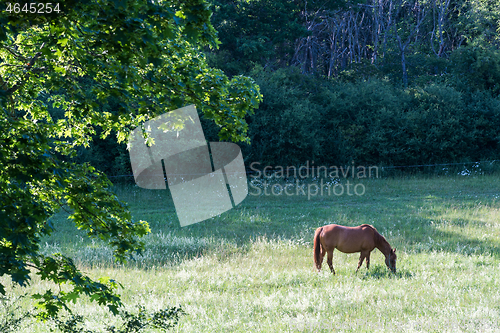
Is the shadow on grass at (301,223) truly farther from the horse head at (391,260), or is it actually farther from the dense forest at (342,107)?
the dense forest at (342,107)

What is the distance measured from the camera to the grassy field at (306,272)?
7.23 metres

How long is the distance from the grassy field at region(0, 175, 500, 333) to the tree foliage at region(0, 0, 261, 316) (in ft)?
6.48

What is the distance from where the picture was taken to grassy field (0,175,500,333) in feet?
23.7

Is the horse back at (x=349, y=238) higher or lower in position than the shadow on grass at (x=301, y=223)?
higher

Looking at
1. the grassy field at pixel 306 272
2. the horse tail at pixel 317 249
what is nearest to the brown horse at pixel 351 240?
the horse tail at pixel 317 249

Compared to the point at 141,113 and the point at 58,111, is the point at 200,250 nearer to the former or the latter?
the point at 141,113

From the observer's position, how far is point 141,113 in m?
5.06

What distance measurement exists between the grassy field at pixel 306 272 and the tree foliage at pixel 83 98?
198 cm

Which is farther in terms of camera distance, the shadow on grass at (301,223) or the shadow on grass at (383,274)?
the shadow on grass at (301,223)

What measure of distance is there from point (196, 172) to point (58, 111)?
876 centimetres

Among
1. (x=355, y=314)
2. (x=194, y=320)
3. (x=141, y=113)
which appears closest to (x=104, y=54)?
(x=141, y=113)

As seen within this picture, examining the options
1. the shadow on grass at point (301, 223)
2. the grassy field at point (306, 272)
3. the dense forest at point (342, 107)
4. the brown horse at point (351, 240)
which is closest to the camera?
the grassy field at point (306, 272)

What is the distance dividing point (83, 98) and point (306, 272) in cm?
722

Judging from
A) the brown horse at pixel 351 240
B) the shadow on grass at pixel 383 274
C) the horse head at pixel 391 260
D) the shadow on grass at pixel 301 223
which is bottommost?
the shadow on grass at pixel 301 223
